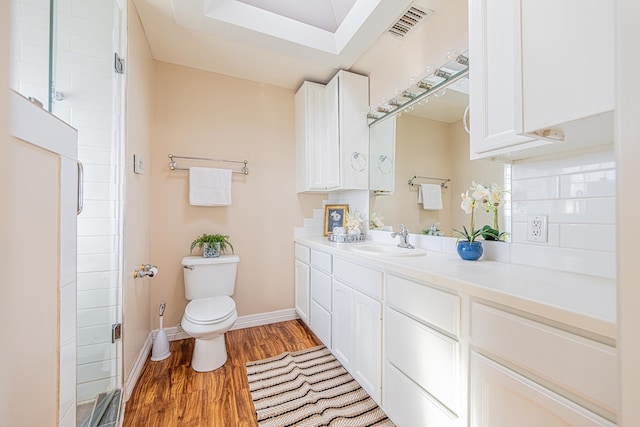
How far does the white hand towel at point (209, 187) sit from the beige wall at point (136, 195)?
0.33 meters

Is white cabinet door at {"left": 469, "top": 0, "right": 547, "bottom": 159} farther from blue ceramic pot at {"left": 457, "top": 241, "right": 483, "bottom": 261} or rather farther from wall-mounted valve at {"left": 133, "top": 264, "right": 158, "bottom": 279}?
wall-mounted valve at {"left": 133, "top": 264, "right": 158, "bottom": 279}

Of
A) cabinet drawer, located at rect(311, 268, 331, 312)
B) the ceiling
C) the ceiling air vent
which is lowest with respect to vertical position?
cabinet drawer, located at rect(311, 268, 331, 312)

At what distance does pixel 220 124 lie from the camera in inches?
93.9

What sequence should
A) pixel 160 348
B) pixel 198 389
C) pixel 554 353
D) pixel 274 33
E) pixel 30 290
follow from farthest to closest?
pixel 160 348 < pixel 274 33 < pixel 198 389 < pixel 554 353 < pixel 30 290

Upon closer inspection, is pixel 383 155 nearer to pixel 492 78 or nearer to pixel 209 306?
pixel 492 78

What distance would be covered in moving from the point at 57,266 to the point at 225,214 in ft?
5.96

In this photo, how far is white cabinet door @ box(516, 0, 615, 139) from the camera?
0.67m

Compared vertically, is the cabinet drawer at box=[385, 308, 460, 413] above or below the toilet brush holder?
above

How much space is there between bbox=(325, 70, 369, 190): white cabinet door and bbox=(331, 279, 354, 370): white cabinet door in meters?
0.90

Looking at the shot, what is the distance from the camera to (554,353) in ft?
2.25

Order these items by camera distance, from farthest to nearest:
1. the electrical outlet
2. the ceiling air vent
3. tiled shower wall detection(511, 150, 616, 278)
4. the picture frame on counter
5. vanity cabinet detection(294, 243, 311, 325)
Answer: the picture frame on counter < vanity cabinet detection(294, 243, 311, 325) < the ceiling air vent < the electrical outlet < tiled shower wall detection(511, 150, 616, 278)

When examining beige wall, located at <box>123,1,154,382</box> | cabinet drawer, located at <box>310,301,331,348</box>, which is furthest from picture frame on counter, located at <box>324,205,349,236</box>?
beige wall, located at <box>123,1,154,382</box>

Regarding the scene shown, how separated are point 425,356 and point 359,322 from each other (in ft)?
1.65

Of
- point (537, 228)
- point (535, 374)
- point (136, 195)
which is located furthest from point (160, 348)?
point (537, 228)
